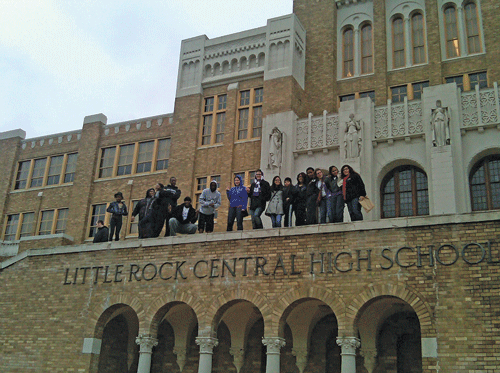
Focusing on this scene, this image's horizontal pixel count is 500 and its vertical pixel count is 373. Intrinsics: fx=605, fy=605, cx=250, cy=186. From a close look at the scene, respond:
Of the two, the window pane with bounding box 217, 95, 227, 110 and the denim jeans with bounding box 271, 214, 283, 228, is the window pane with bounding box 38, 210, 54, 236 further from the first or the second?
the denim jeans with bounding box 271, 214, 283, 228

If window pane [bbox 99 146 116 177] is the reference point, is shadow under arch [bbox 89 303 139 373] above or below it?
below

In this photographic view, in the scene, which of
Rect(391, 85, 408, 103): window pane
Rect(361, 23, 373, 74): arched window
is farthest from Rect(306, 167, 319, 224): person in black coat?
Rect(361, 23, 373, 74): arched window

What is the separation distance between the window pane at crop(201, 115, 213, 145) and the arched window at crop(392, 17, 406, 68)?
Answer: 8.96m

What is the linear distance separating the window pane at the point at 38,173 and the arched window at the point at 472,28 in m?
23.2

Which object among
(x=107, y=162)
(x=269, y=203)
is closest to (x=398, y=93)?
(x=269, y=203)

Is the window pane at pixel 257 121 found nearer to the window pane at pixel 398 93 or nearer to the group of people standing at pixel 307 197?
the window pane at pixel 398 93

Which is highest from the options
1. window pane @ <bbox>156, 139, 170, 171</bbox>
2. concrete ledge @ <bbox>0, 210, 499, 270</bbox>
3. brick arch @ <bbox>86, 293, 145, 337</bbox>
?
window pane @ <bbox>156, 139, 170, 171</bbox>

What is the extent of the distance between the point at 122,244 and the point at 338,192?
24.4ft

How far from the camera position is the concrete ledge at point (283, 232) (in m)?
15.3

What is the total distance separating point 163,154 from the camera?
30562mm

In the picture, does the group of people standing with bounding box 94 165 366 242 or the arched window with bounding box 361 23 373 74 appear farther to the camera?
the arched window with bounding box 361 23 373 74

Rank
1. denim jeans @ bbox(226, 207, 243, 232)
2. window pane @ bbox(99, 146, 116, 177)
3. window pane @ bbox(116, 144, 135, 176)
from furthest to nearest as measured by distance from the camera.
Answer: window pane @ bbox(99, 146, 116, 177) → window pane @ bbox(116, 144, 135, 176) → denim jeans @ bbox(226, 207, 243, 232)

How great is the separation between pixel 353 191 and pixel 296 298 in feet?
11.1

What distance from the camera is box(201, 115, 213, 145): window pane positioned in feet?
94.6
